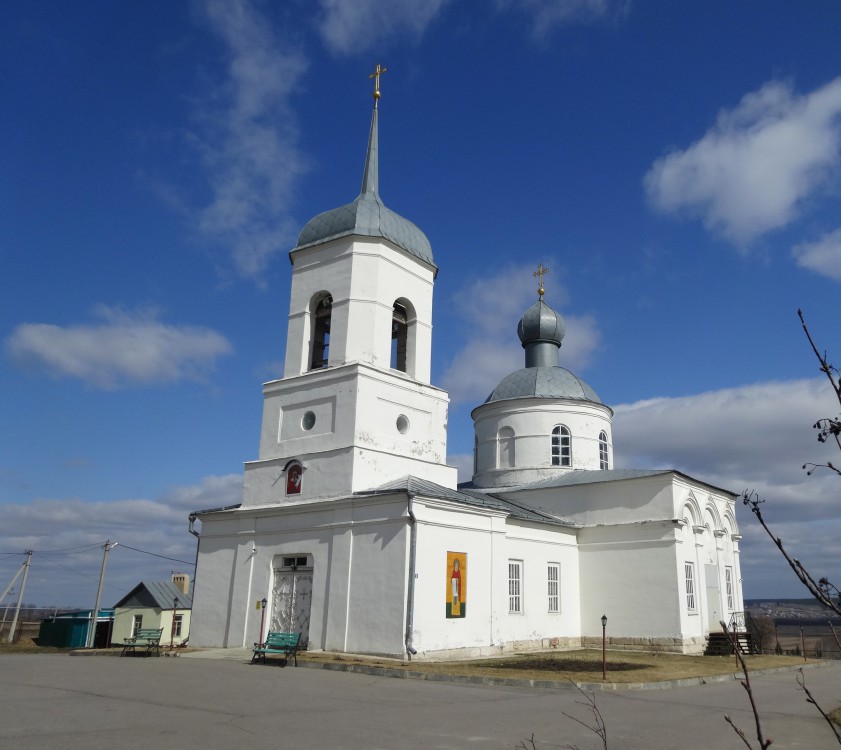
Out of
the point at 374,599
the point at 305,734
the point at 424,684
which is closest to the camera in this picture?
the point at 305,734

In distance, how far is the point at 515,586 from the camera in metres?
20.9

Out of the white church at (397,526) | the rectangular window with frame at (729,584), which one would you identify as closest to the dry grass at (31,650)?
the white church at (397,526)

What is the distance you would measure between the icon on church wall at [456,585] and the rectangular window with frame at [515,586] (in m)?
2.75

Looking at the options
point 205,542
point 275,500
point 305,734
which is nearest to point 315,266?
point 275,500

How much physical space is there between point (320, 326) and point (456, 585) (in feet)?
27.6

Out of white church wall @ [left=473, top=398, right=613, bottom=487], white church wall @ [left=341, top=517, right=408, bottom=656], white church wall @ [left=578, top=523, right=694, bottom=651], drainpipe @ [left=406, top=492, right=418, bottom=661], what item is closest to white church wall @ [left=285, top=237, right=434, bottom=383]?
drainpipe @ [left=406, top=492, right=418, bottom=661]

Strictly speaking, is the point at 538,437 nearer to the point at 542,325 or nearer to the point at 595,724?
the point at 542,325

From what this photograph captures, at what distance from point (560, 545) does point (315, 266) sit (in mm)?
11253

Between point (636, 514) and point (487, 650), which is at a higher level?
point (636, 514)

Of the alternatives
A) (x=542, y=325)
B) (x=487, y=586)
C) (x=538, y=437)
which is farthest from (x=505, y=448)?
(x=487, y=586)

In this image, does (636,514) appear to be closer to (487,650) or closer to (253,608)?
(487,650)

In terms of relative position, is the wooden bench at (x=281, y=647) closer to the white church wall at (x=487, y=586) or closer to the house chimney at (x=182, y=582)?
the white church wall at (x=487, y=586)

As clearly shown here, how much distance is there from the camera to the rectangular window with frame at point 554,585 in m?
22.3

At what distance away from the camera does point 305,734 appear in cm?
785
